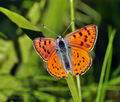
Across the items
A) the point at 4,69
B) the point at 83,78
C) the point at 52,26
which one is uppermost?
the point at 52,26

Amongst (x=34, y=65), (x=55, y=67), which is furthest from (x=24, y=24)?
(x=34, y=65)

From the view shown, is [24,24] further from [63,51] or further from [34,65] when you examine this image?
[34,65]

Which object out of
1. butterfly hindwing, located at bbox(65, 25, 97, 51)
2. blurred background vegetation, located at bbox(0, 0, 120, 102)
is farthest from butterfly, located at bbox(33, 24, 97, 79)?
blurred background vegetation, located at bbox(0, 0, 120, 102)

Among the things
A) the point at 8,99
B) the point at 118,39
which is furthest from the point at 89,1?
the point at 8,99

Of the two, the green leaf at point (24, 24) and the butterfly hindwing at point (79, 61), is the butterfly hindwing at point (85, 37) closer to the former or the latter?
the butterfly hindwing at point (79, 61)

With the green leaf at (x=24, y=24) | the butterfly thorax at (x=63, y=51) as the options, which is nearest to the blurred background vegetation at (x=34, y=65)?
the butterfly thorax at (x=63, y=51)

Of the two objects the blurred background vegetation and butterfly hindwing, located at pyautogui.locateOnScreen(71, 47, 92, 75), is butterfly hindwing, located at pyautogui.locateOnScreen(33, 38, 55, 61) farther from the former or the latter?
the blurred background vegetation

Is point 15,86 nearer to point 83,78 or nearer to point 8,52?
point 8,52
